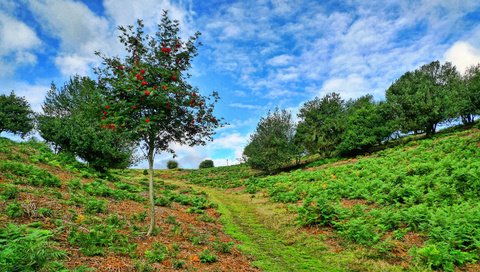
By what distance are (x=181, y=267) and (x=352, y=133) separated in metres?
36.8

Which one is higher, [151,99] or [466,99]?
[466,99]

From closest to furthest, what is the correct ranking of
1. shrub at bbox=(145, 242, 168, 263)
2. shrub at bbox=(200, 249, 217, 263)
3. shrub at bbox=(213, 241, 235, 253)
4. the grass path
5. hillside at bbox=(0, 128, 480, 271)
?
hillside at bbox=(0, 128, 480, 271) < shrub at bbox=(145, 242, 168, 263) < shrub at bbox=(200, 249, 217, 263) < the grass path < shrub at bbox=(213, 241, 235, 253)

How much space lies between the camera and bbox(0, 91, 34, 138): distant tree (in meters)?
47.0

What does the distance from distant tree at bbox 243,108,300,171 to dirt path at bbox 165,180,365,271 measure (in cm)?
2141

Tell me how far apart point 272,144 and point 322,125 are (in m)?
9.26

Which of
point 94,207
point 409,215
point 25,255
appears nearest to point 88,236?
point 25,255

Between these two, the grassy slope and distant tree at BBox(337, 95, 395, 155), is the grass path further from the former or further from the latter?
distant tree at BBox(337, 95, 395, 155)

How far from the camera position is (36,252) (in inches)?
206

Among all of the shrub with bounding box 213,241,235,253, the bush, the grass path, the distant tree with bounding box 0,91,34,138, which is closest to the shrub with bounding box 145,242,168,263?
the shrub with bounding box 213,241,235,253

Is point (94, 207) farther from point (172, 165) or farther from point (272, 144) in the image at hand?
point (172, 165)

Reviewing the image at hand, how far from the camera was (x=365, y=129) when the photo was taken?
39.8 meters

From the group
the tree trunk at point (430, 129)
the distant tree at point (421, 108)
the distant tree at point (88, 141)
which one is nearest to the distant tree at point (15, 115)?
the distant tree at point (88, 141)

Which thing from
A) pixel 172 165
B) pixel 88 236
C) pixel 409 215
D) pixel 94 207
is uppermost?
pixel 172 165

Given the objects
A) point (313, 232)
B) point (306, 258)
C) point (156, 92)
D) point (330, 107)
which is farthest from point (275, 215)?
point (330, 107)
